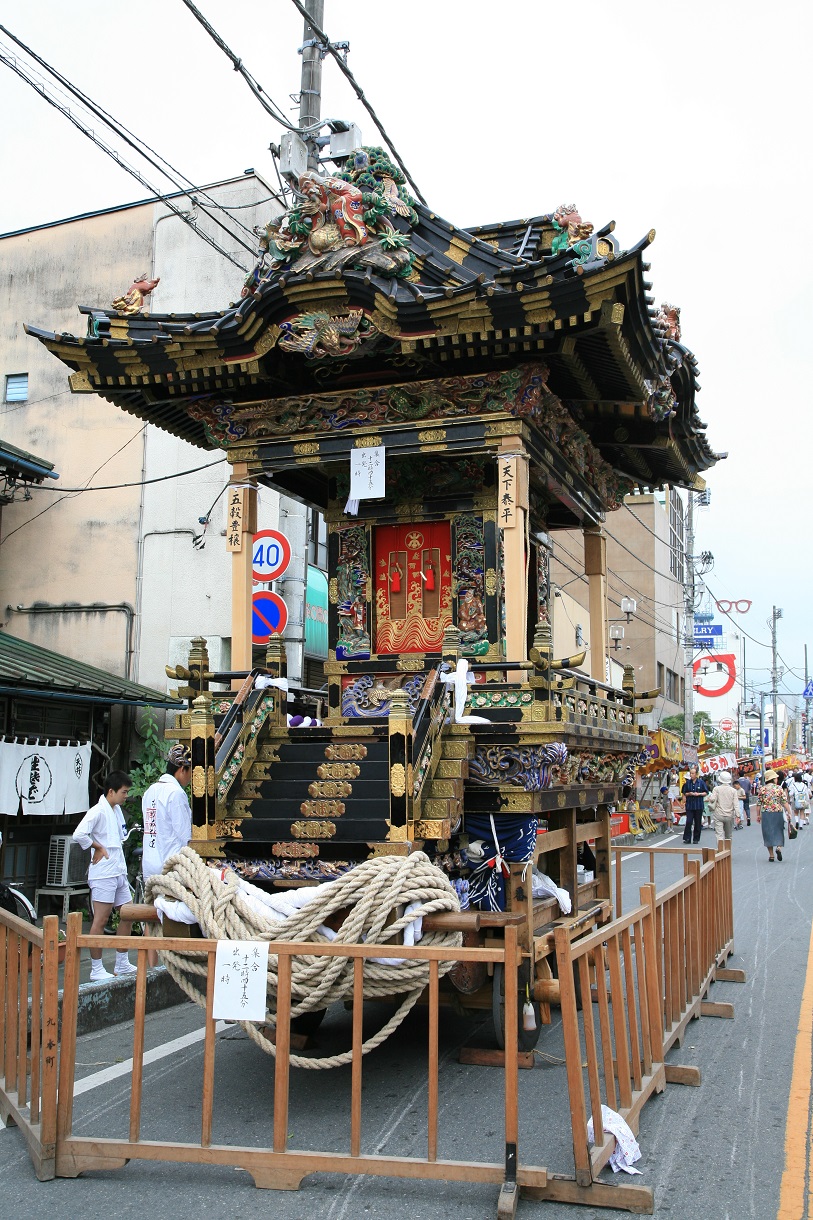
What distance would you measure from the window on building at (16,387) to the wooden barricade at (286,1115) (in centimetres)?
1751

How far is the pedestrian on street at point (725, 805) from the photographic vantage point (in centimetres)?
2224

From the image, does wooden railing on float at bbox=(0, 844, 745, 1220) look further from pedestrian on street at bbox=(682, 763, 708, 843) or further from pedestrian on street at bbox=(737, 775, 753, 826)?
pedestrian on street at bbox=(737, 775, 753, 826)

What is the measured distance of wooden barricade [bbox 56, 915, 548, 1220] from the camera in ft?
15.1

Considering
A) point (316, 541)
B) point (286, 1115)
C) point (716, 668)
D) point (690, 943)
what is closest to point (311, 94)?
point (316, 541)

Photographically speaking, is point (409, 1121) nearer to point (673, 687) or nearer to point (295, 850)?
point (295, 850)

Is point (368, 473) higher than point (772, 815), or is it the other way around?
point (368, 473)

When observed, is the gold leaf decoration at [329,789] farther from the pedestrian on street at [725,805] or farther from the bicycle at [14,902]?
the pedestrian on street at [725,805]

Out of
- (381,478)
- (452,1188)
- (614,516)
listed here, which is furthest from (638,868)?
(614,516)

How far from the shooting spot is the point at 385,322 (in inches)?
370

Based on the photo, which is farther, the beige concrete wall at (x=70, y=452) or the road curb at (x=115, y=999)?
the beige concrete wall at (x=70, y=452)

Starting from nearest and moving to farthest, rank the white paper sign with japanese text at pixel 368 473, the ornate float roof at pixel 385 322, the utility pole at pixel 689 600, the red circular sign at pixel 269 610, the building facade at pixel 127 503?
the ornate float roof at pixel 385 322 → the white paper sign with japanese text at pixel 368 473 → the red circular sign at pixel 269 610 → the building facade at pixel 127 503 → the utility pole at pixel 689 600

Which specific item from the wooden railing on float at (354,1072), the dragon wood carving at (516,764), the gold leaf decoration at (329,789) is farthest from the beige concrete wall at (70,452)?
the wooden railing on float at (354,1072)

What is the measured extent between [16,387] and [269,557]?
29.1 ft

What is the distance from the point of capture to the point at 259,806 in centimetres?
792
